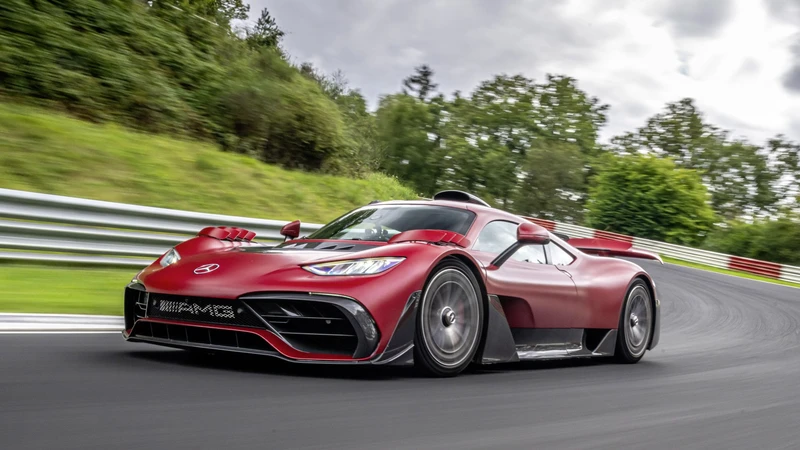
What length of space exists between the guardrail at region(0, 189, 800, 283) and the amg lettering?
425 cm

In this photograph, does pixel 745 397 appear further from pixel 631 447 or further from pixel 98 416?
pixel 98 416

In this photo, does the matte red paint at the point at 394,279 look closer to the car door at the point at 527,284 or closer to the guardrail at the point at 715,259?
the car door at the point at 527,284

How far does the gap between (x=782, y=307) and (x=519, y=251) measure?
11.4 m

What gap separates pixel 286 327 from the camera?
4.45 metres

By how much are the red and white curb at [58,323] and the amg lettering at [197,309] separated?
159 centimetres

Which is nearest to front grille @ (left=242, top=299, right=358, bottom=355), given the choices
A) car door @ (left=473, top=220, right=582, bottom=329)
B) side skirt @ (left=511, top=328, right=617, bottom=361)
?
car door @ (left=473, top=220, right=582, bottom=329)

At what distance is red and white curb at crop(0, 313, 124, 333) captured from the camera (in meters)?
5.85

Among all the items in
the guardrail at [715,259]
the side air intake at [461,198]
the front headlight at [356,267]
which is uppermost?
the side air intake at [461,198]

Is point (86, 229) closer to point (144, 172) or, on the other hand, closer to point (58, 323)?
point (58, 323)

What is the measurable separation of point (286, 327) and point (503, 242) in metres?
1.97

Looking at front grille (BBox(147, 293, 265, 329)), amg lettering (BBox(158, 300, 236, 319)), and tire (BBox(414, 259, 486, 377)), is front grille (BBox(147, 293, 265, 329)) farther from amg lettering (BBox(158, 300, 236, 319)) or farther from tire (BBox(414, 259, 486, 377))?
tire (BBox(414, 259, 486, 377))

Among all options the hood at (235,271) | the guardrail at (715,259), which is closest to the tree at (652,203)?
the guardrail at (715,259)

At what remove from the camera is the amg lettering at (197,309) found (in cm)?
447

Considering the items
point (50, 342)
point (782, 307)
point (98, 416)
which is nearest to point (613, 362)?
point (50, 342)
